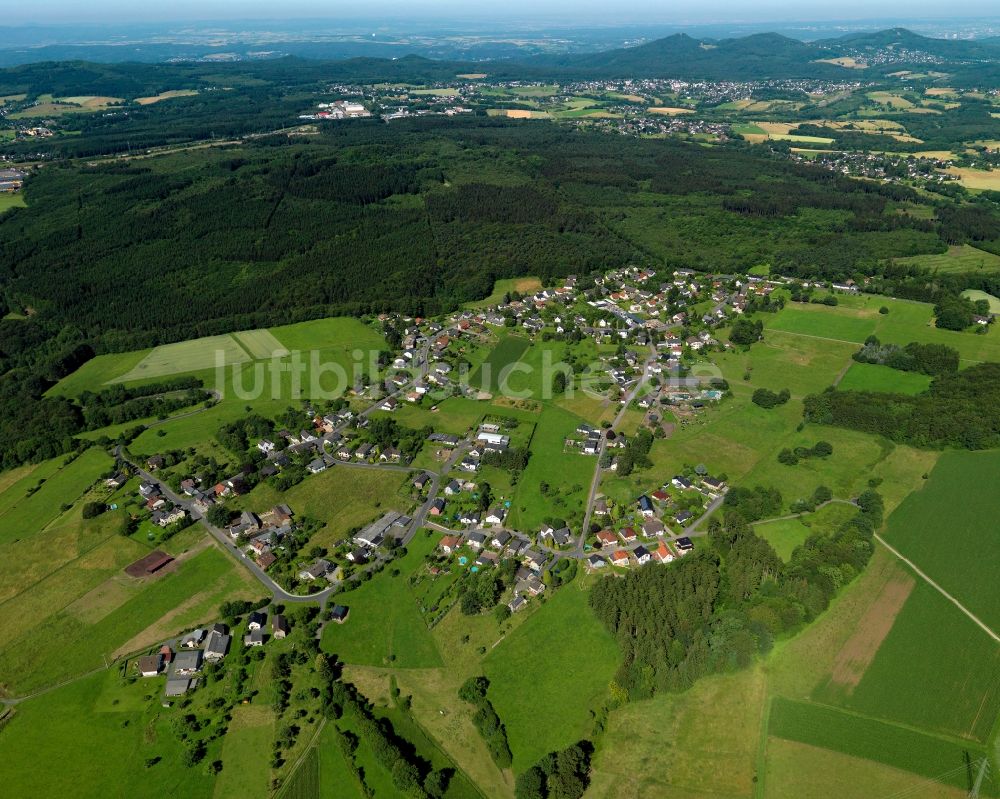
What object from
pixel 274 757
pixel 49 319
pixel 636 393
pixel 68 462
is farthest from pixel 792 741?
pixel 49 319

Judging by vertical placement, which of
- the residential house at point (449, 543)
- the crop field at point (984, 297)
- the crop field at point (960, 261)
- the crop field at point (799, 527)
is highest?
the crop field at point (960, 261)

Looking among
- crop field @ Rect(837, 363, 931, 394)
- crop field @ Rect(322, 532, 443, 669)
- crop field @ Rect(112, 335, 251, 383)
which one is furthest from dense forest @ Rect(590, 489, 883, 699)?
crop field @ Rect(112, 335, 251, 383)

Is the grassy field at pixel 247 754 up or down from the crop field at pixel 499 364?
up

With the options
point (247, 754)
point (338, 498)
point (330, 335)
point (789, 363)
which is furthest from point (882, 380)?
point (247, 754)

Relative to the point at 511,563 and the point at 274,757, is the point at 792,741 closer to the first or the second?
the point at 511,563

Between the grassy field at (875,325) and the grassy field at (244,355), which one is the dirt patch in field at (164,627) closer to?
the grassy field at (244,355)

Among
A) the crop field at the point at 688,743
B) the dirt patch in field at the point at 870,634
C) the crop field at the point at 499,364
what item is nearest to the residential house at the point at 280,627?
the crop field at the point at 688,743

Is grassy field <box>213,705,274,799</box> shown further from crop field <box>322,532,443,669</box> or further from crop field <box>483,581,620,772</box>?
crop field <box>483,581,620,772</box>
